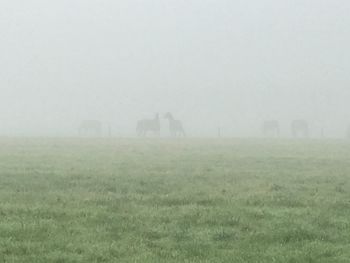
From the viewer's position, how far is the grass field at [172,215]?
1200cm

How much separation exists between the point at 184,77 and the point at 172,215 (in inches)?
4789

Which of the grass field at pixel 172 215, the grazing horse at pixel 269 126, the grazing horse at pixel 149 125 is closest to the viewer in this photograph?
the grass field at pixel 172 215

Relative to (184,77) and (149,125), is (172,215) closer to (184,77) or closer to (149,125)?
(149,125)

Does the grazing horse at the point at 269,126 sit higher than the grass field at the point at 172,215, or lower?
higher

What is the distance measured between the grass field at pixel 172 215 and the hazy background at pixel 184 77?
51.4m

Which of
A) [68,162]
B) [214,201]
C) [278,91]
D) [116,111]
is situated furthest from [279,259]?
[278,91]

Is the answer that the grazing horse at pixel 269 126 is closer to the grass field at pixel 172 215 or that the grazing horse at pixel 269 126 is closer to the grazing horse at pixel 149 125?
the grazing horse at pixel 149 125

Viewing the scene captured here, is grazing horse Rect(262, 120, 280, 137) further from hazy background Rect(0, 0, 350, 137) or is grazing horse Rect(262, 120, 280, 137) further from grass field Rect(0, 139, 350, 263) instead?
grass field Rect(0, 139, 350, 263)

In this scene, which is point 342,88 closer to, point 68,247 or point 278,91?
point 278,91

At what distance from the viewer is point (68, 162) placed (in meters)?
29.3

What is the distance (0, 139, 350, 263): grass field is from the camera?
39.4 feet

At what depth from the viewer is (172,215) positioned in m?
15.2

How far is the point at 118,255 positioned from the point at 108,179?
10.2 m

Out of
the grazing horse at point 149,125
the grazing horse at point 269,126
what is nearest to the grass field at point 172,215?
the grazing horse at point 149,125
